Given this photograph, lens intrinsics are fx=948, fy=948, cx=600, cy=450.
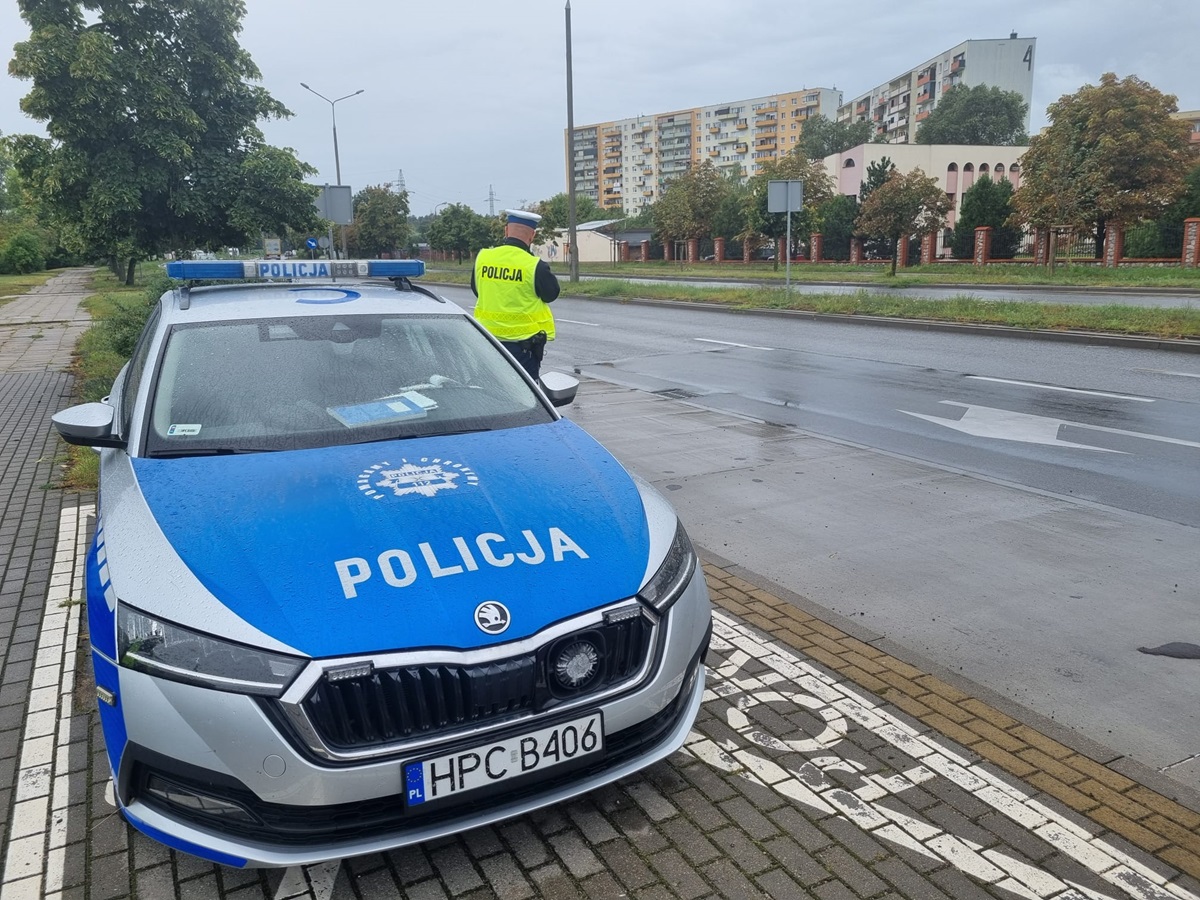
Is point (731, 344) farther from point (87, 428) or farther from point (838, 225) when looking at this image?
point (838, 225)

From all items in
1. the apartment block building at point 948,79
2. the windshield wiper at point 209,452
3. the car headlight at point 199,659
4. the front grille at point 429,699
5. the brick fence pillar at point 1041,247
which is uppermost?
the apartment block building at point 948,79

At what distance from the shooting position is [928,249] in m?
46.3

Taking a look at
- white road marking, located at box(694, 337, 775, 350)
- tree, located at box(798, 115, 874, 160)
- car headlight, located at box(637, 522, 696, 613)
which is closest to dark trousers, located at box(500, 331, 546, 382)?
car headlight, located at box(637, 522, 696, 613)

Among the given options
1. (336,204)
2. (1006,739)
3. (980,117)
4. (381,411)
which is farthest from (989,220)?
(980,117)

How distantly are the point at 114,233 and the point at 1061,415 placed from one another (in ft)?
51.0

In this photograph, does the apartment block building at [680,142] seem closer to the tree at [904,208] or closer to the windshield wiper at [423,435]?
the tree at [904,208]

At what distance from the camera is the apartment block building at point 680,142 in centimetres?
15875

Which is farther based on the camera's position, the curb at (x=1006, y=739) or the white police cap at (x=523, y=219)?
the white police cap at (x=523, y=219)

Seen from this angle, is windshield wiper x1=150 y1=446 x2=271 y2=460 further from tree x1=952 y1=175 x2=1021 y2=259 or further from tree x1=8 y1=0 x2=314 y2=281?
tree x1=952 y1=175 x2=1021 y2=259

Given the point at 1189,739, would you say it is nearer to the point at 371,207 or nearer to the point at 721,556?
the point at 721,556

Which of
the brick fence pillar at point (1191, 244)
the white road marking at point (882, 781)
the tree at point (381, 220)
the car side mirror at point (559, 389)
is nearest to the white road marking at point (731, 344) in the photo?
the car side mirror at point (559, 389)

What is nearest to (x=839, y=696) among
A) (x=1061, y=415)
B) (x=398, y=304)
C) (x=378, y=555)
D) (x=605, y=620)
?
(x=605, y=620)

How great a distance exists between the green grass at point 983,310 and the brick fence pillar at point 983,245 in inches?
860

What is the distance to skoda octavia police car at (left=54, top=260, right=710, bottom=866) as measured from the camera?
2475 mm
